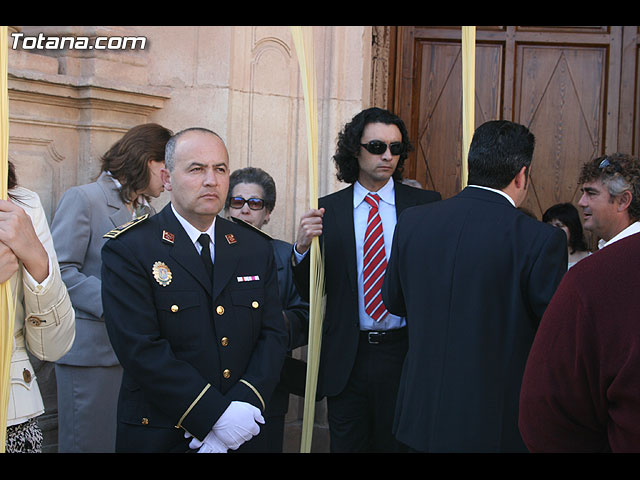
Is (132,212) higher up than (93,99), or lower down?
lower down

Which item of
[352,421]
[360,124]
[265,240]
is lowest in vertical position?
[352,421]

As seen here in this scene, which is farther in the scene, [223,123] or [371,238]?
[223,123]

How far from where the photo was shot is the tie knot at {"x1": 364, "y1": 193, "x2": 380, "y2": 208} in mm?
3451

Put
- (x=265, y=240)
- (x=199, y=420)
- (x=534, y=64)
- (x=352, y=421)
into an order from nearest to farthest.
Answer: (x=199, y=420) < (x=265, y=240) < (x=352, y=421) < (x=534, y=64)

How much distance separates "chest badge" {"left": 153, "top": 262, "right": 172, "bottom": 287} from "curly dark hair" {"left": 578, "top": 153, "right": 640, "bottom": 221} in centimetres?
181

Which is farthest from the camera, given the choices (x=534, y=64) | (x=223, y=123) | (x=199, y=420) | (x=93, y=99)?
(x=534, y=64)

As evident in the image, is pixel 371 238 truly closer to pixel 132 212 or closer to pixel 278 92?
pixel 132 212

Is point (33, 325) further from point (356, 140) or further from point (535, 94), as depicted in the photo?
point (535, 94)

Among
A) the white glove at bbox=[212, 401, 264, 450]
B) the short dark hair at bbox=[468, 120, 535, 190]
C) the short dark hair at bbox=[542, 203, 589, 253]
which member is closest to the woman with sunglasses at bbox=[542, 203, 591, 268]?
the short dark hair at bbox=[542, 203, 589, 253]

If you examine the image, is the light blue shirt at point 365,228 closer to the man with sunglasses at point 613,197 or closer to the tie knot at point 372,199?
the tie knot at point 372,199

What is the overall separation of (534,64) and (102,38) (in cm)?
289

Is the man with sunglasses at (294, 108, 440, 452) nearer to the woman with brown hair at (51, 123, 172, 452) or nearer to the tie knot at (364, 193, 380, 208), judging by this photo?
the tie knot at (364, 193, 380, 208)
